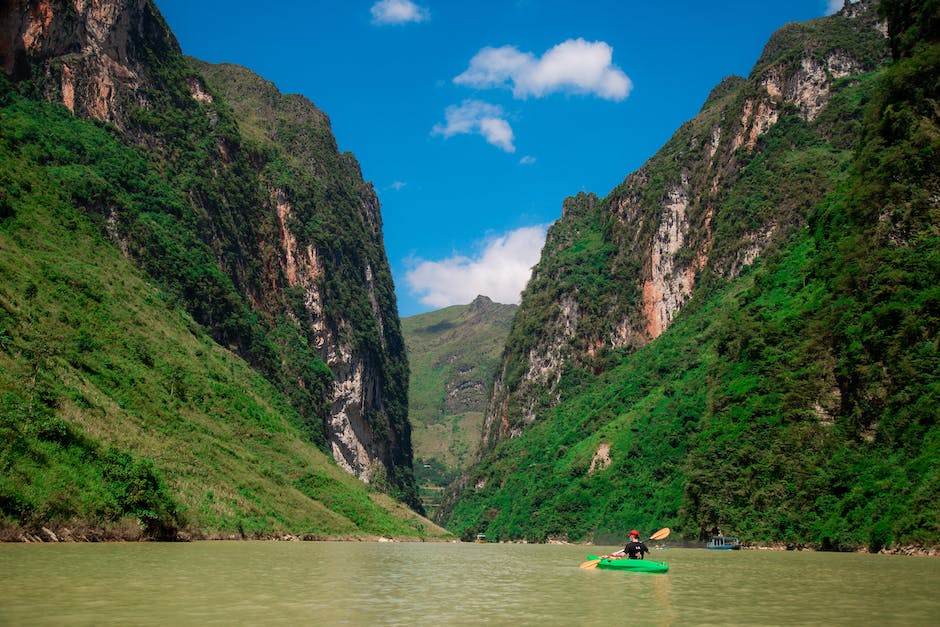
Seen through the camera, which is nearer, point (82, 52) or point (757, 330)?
point (757, 330)

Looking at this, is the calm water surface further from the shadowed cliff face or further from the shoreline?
the shadowed cliff face

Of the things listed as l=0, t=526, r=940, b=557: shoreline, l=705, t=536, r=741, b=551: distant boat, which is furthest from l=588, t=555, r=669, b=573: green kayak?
l=705, t=536, r=741, b=551: distant boat

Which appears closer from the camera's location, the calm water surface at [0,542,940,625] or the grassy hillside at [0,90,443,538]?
the calm water surface at [0,542,940,625]

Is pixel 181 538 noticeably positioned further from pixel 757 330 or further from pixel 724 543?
pixel 757 330

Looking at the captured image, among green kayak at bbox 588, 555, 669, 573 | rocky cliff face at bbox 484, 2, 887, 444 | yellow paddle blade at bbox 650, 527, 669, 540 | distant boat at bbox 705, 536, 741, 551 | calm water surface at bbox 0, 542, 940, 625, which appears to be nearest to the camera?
calm water surface at bbox 0, 542, 940, 625

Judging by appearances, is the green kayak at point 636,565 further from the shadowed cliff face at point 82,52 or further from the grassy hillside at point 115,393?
the shadowed cliff face at point 82,52

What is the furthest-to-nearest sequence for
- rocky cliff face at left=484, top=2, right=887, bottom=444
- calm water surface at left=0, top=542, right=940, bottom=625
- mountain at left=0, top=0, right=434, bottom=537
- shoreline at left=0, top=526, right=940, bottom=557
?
1. rocky cliff face at left=484, top=2, right=887, bottom=444
2. mountain at left=0, top=0, right=434, bottom=537
3. shoreline at left=0, top=526, right=940, bottom=557
4. calm water surface at left=0, top=542, right=940, bottom=625

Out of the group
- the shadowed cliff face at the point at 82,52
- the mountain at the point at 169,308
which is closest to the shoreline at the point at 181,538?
the mountain at the point at 169,308

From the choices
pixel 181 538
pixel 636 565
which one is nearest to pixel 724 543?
pixel 636 565
